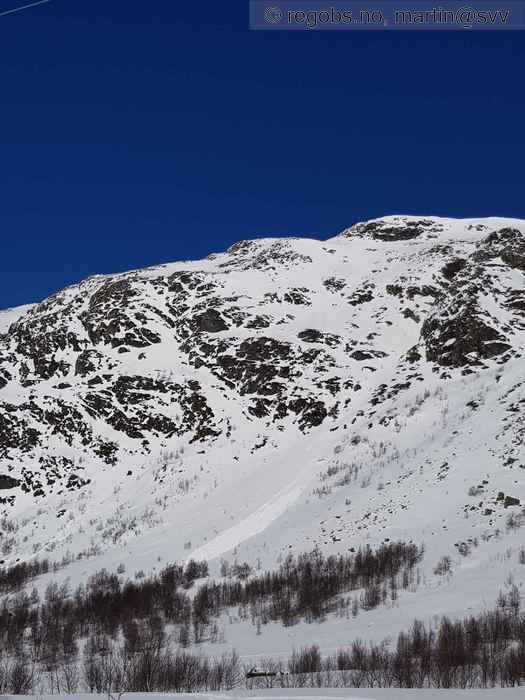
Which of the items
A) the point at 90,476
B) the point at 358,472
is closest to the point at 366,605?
the point at 358,472

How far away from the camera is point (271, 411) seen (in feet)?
148

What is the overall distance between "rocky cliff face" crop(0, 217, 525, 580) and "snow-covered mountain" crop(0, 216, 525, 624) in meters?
0.18

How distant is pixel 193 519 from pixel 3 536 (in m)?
12.4

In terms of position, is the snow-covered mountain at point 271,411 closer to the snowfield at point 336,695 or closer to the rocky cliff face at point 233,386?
the rocky cliff face at point 233,386

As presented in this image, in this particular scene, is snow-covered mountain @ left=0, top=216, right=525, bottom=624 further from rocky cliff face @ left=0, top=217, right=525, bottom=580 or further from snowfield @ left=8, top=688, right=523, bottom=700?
snowfield @ left=8, top=688, right=523, bottom=700

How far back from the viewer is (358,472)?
1134 inches

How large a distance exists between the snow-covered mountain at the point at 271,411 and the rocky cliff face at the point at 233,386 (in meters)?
0.18

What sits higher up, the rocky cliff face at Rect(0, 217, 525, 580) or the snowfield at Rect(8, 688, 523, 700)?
the rocky cliff face at Rect(0, 217, 525, 580)

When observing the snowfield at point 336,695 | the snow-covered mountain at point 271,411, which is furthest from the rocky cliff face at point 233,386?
the snowfield at point 336,695

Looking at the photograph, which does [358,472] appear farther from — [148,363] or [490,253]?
[490,253]

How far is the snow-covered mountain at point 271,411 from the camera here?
23.5m

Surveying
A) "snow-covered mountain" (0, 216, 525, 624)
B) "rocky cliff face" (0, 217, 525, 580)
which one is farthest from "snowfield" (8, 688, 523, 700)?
"rocky cliff face" (0, 217, 525, 580)

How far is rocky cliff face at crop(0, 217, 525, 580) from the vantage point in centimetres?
3083

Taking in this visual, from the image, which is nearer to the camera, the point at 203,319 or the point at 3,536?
the point at 3,536
